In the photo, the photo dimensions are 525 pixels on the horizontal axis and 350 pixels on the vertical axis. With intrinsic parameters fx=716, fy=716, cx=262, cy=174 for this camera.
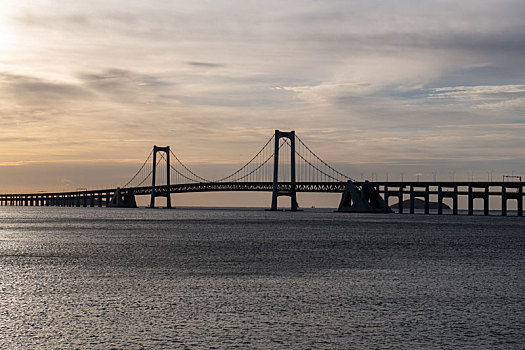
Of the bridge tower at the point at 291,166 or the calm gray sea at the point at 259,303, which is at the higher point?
the bridge tower at the point at 291,166

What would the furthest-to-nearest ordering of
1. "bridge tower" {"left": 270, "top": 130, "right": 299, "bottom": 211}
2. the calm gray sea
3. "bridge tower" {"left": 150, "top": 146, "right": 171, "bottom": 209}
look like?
"bridge tower" {"left": 150, "top": 146, "right": 171, "bottom": 209}
"bridge tower" {"left": 270, "top": 130, "right": 299, "bottom": 211}
the calm gray sea

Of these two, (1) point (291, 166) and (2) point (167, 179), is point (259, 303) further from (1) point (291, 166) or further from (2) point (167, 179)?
(2) point (167, 179)

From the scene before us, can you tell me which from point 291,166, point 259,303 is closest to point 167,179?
point 291,166

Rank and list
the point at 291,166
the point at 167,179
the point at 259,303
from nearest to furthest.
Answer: the point at 259,303
the point at 291,166
the point at 167,179

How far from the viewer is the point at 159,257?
1347 inches

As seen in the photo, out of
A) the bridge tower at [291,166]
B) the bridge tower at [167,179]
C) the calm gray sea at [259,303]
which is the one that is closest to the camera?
the calm gray sea at [259,303]

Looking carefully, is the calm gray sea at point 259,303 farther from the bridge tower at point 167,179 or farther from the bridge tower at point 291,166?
the bridge tower at point 167,179

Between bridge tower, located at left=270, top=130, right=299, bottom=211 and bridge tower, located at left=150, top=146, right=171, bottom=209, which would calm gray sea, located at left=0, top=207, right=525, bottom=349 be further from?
bridge tower, located at left=150, top=146, right=171, bottom=209

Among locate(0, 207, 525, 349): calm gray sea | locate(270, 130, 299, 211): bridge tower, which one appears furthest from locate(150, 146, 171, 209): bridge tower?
locate(0, 207, 525, 349): calm gray sea

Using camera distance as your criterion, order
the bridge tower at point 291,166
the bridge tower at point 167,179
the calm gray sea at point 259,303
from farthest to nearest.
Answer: the bridge tower at point 167,179 → the bridge tower at point 291,166 → the calm gray sea at point 259,303

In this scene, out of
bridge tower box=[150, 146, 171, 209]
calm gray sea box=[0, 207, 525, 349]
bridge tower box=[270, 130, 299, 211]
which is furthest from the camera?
bridge tower box=[150, 146, 171, 209]

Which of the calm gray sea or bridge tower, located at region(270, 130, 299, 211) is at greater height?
bridge tower, located at region(270, 130, 299, 211)

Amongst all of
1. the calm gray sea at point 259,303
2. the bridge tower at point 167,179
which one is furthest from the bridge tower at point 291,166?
the calm gray sea at point 259,303

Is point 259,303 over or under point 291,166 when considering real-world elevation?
under
